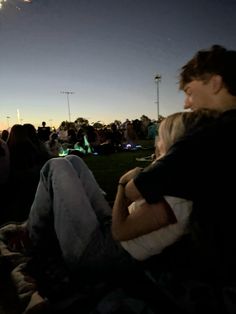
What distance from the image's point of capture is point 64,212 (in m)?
2.74

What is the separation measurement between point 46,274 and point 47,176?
0.86m

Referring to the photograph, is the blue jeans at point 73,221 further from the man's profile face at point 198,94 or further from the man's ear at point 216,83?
the man's ear at point 216,83

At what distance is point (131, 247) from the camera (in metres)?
2.36

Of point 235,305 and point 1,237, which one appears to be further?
point 1,237

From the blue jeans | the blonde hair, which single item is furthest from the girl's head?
the blue jeans

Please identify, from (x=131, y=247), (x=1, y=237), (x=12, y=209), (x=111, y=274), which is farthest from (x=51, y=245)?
(x=12, y=209)

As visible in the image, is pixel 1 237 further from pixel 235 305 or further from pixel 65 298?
pixel 235 305

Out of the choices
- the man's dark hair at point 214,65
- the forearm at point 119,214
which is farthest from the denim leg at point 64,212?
the man's dark hair at point 214,65

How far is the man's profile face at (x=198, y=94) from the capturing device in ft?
8.69

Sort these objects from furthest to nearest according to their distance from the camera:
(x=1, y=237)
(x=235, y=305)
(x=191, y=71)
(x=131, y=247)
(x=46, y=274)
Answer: (x=1, y=237), (x=46, y=274), (x=191, y=71), (x=131, y=247), (x=235, y=305)

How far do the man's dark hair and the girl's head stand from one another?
1.31 feet

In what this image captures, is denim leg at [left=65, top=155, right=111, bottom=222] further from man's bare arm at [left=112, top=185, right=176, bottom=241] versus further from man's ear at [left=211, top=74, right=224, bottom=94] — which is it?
man's ear at [left=211, top=74, right=224, bottom=94]

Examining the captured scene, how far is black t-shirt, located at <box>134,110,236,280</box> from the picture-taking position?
1952mm

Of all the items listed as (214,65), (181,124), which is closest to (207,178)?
(181,124)
